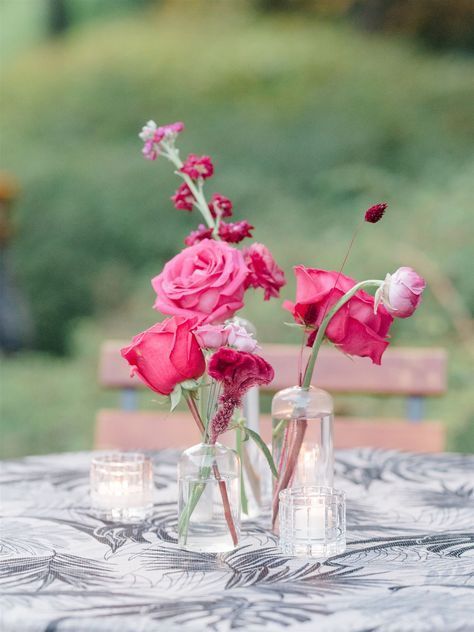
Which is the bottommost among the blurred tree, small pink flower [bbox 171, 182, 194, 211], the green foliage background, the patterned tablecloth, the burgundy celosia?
the patterned tablecloth

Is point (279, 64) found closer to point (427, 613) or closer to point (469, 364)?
point (469, 364)

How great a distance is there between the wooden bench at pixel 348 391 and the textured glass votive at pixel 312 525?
68cm

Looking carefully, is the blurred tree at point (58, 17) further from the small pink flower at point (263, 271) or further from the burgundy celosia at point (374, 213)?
the burgundy celosia at point (374, 213)

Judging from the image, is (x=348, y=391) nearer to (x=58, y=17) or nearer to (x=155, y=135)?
(x=155, y=135)

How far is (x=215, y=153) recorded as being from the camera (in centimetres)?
348

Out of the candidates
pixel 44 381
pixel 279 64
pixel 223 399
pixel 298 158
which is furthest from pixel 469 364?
pixel 223 399

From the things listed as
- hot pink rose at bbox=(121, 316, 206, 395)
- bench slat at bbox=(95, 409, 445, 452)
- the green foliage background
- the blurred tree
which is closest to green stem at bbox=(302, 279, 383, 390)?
hot pink rose at bbox=(121, 316, 206, 395)

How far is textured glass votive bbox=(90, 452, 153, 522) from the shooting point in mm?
1012

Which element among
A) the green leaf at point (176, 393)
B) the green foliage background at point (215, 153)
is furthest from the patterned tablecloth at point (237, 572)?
the green foliage background at point (215, 153)

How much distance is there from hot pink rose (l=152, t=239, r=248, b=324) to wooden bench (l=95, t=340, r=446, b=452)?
0.70 metres

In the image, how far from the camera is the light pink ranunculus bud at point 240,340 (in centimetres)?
80

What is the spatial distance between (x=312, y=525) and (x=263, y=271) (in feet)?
0.79

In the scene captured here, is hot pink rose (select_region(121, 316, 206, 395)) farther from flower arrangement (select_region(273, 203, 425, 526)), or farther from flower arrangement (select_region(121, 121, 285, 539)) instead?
flower arrangement (select_region(273, 203, 425, 526))

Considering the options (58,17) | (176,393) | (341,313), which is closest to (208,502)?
(176,393)
